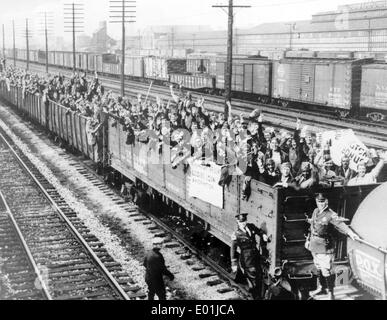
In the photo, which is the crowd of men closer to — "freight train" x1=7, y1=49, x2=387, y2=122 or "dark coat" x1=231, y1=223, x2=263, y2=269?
"dark coat" x1=231, y1=223, x2=263, y2=269

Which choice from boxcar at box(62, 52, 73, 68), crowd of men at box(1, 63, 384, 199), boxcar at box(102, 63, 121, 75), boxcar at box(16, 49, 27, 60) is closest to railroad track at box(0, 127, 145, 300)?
crowd of men at box(1, 63, 384, 199)

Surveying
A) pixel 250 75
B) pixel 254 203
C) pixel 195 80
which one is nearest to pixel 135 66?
pixel 195 80

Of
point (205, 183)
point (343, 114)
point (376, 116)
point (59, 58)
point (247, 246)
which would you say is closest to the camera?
point (247, 246)

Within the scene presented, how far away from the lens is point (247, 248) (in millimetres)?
7609

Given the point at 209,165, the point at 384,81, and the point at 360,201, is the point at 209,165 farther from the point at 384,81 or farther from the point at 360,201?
the point at 384,81

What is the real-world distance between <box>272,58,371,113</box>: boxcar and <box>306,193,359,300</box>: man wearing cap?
19.8 meters

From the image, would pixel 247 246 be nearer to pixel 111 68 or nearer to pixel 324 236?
pixel 324 236

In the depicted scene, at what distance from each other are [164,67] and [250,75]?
1279 cm

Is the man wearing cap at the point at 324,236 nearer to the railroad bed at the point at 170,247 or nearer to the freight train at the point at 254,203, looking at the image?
the freight train at the point at 254,203

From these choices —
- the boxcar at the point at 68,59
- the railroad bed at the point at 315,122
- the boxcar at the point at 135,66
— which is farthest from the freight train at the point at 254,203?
the boxcar at the point at 68,59

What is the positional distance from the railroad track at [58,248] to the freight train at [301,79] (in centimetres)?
1653

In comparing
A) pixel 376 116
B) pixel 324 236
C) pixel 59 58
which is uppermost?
pixel 59 58

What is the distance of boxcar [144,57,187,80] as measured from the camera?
4434cm

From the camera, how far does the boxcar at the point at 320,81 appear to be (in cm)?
2569
